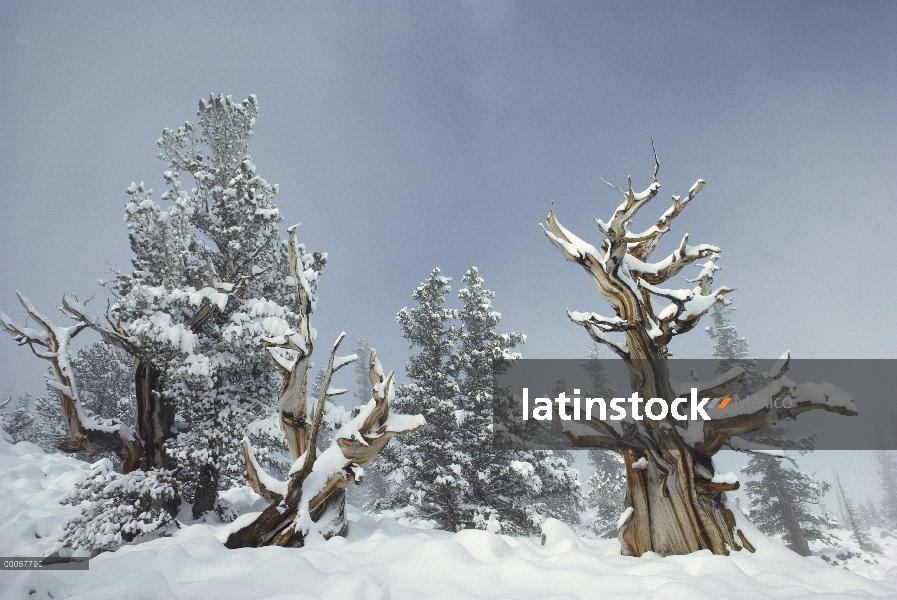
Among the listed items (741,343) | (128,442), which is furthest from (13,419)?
(741,343)

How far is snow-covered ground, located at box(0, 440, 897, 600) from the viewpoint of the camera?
3.02 metres

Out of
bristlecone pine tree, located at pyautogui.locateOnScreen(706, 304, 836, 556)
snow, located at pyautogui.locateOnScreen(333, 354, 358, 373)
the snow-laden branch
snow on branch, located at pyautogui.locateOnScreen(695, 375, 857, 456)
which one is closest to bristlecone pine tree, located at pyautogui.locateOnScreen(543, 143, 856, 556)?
snow on branch, located at pyautogui.locateOnScreen(695, 375, 857, 456)

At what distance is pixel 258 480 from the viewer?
5.79m

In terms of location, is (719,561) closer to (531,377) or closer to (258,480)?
(258,480)

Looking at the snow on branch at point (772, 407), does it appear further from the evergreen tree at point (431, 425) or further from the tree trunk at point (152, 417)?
the tree trunk at point (152, 417)

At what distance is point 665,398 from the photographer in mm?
5594

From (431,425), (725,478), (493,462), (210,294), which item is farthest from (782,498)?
(210,294)

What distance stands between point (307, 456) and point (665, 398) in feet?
17.1

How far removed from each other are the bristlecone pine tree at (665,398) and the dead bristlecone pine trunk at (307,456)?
→ 2.93m

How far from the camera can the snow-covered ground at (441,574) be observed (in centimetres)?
302

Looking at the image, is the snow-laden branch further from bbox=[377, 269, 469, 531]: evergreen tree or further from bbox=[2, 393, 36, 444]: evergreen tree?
bbox=[2, 393, 36, 444]: evergreen tree

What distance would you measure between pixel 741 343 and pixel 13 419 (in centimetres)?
4340

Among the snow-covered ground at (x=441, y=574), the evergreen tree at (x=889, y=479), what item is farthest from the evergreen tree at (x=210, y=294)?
the evergreen tree at (x=889, y=479)

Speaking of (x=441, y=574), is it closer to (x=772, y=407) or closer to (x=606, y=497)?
(x=772, y=407)
